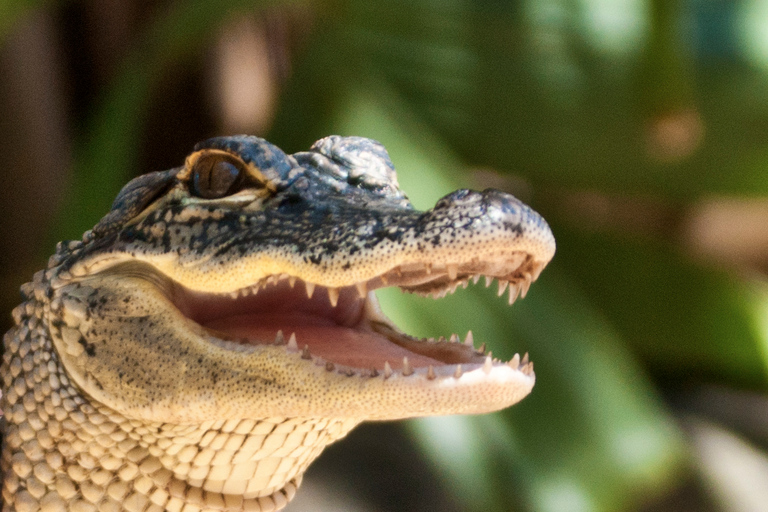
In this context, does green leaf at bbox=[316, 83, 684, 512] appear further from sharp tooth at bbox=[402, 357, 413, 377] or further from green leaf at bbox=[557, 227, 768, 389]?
sharp tooth at bbox=[402, 357, 413, 377]

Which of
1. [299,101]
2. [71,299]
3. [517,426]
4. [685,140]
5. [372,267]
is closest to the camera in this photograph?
[372,267]

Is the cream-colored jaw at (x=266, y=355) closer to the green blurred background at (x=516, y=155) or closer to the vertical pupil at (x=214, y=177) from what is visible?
the vertical pupil at (x=214, y=177)

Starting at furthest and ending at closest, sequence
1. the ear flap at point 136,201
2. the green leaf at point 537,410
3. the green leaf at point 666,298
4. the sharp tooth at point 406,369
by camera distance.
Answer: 1. the green leaf at point 666,298
2. the green leaf at point 537,410
3. the ear flap at point 136,201
4. the sharp tooth at point 406,369

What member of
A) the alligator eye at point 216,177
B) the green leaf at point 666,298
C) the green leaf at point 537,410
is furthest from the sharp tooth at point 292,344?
the green leaf at point 666,298

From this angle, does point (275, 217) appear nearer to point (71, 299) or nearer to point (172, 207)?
point (172, 207)

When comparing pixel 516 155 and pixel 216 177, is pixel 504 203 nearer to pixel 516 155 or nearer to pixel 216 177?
pixel 216 177

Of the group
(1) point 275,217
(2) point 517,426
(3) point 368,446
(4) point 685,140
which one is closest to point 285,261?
(1) point 275,217

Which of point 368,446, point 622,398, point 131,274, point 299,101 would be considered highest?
point 299,101

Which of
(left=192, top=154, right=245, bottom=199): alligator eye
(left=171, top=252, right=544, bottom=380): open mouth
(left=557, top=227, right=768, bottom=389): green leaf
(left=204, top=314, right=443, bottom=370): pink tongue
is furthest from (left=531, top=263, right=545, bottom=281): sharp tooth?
(left=557, top=227, right=768, bottom=389): green leaf
